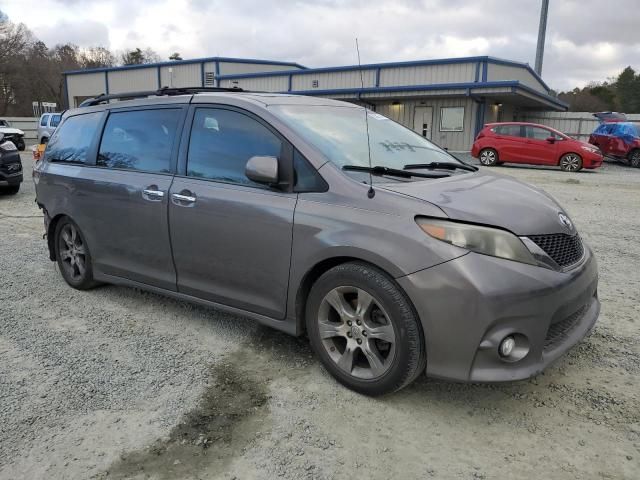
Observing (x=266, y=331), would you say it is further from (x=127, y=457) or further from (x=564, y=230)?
(x=564, y=230)

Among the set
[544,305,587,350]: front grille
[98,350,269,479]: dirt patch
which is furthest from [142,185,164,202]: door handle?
[544,305,587,350]: front grille

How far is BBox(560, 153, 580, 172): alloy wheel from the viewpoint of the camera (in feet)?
57.7

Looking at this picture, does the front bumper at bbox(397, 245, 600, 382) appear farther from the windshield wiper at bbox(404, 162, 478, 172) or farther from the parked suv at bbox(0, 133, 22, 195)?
the parked suv at bbox(0, 133, 22, 195)

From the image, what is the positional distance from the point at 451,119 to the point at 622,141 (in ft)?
26.0

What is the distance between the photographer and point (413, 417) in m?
2.90

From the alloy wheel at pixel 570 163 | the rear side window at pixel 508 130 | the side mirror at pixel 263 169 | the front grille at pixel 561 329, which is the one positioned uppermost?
the rear side window at pixel 508 130

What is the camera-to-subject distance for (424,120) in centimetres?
2642

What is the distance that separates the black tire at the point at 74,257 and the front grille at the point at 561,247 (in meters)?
3.70

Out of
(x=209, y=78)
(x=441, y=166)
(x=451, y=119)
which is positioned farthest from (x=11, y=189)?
(x=209, y=78)

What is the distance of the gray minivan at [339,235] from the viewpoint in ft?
8.91

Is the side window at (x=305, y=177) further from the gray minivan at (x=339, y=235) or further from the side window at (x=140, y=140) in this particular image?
the side window at (x=140, y=140)

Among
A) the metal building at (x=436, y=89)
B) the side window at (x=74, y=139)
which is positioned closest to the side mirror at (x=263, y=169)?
the side window at (x=74, y=139)

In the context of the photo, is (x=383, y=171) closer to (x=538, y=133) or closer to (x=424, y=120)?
(x=538, y=133)

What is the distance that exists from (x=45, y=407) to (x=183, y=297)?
4.01 ft
